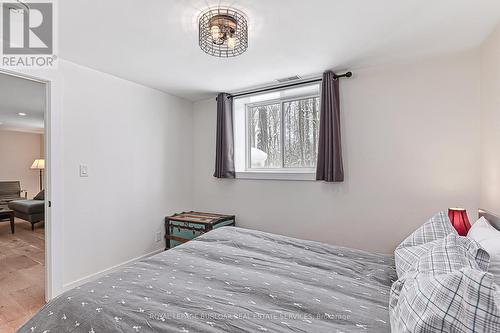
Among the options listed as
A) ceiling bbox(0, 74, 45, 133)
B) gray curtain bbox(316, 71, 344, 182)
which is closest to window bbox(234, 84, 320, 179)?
gray curtain bbox(316, 71, 344, 182)

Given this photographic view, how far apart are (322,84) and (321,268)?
6.46 feet

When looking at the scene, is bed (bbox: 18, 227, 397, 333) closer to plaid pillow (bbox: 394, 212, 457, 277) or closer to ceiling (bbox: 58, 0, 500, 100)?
plaid pillow (bbox: 394, 212, 457, 277)

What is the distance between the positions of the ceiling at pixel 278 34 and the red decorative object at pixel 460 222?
140 cm

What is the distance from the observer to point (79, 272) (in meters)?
2.46

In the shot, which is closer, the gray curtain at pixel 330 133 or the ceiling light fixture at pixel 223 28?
the ceiling light fixture at pixel 223 28

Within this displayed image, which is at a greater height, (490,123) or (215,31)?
(215,31)

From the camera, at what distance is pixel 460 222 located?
1.90 m

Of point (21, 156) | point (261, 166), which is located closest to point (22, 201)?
point (21, 156)

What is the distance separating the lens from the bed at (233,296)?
3.26 feet

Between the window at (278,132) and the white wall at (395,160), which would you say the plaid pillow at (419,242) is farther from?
the window at (278,132)

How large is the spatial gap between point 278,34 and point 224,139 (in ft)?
5.45

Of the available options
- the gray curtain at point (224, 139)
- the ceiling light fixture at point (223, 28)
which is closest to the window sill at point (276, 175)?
the gray curtain at point (224, 139)

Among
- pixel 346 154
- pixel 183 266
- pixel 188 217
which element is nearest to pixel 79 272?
pixel 188 217

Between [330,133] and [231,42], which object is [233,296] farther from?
[330,133]
